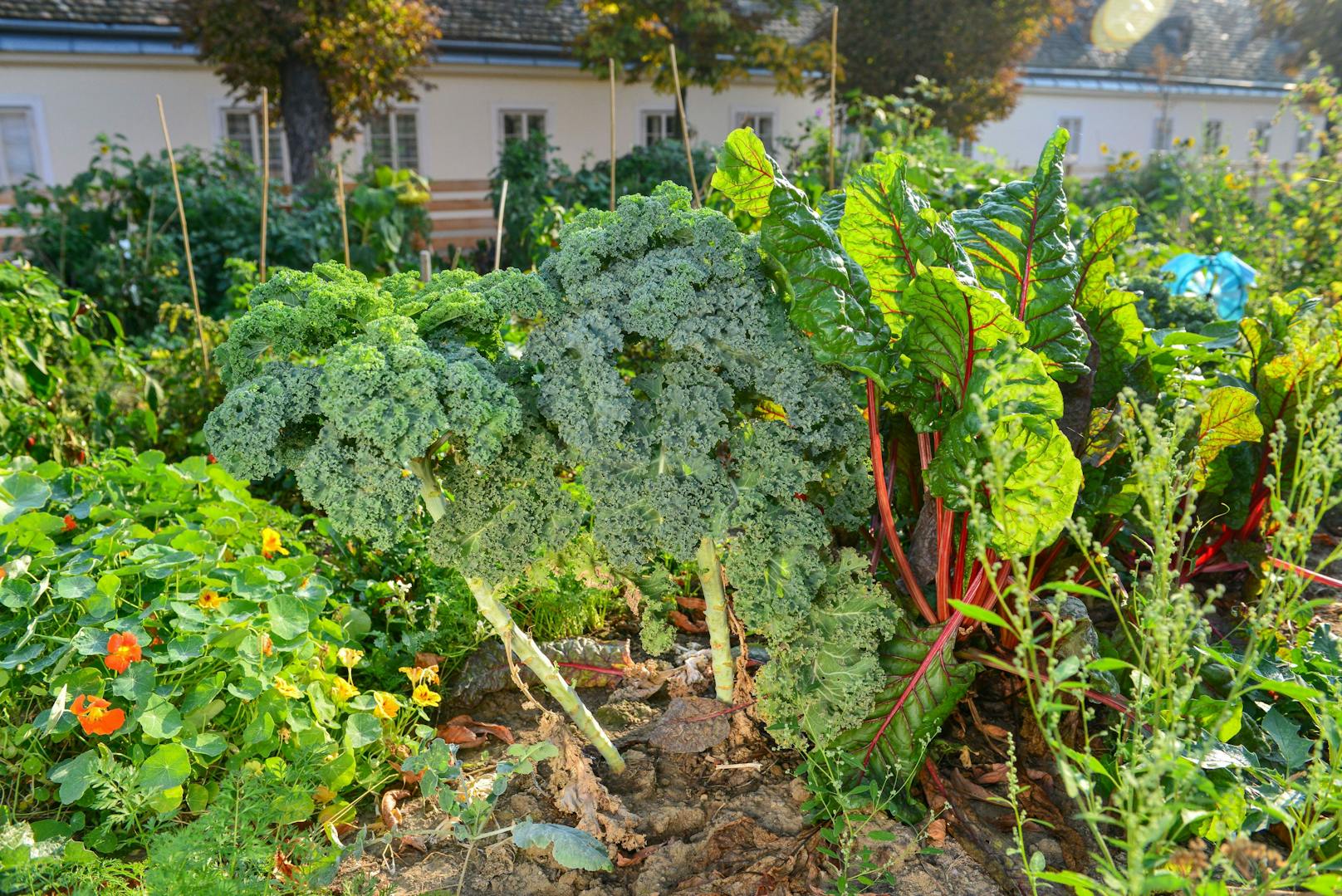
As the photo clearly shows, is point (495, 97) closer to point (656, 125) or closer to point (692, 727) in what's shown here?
point (656, 125)

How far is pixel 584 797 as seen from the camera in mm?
2002

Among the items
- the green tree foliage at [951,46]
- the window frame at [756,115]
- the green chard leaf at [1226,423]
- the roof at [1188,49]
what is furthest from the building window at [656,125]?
the green chard leaf at [1226,423]

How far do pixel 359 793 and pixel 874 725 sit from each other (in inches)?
48.5

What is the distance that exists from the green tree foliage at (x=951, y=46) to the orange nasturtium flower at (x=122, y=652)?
1314 cm

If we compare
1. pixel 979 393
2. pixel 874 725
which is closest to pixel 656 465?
pixel 979 393

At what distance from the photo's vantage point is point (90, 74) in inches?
439

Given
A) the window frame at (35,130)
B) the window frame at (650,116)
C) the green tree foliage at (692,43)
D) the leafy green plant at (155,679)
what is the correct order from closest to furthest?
the leafy green plant at (155,679) → the window frame at (35,130) → the green tree foliage at (692,43) → the window frame at (650,116)

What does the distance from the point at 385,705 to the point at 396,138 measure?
12797mm

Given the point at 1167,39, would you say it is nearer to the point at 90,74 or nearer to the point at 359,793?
the point at 90,74

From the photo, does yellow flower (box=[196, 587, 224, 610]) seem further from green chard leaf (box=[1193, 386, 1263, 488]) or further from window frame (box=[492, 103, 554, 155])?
window frame (box=[492, 103, 554, 155])

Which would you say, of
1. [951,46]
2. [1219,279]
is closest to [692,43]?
[951,46]

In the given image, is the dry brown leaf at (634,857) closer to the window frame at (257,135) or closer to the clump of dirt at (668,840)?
the clump of dirt at (668,840)

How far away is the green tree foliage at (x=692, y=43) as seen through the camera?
1155 cm

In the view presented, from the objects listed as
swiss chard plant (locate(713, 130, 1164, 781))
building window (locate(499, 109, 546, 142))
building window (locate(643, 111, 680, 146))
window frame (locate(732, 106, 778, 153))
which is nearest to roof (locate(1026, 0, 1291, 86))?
window frame (locate(732, 106, 778, 153))
